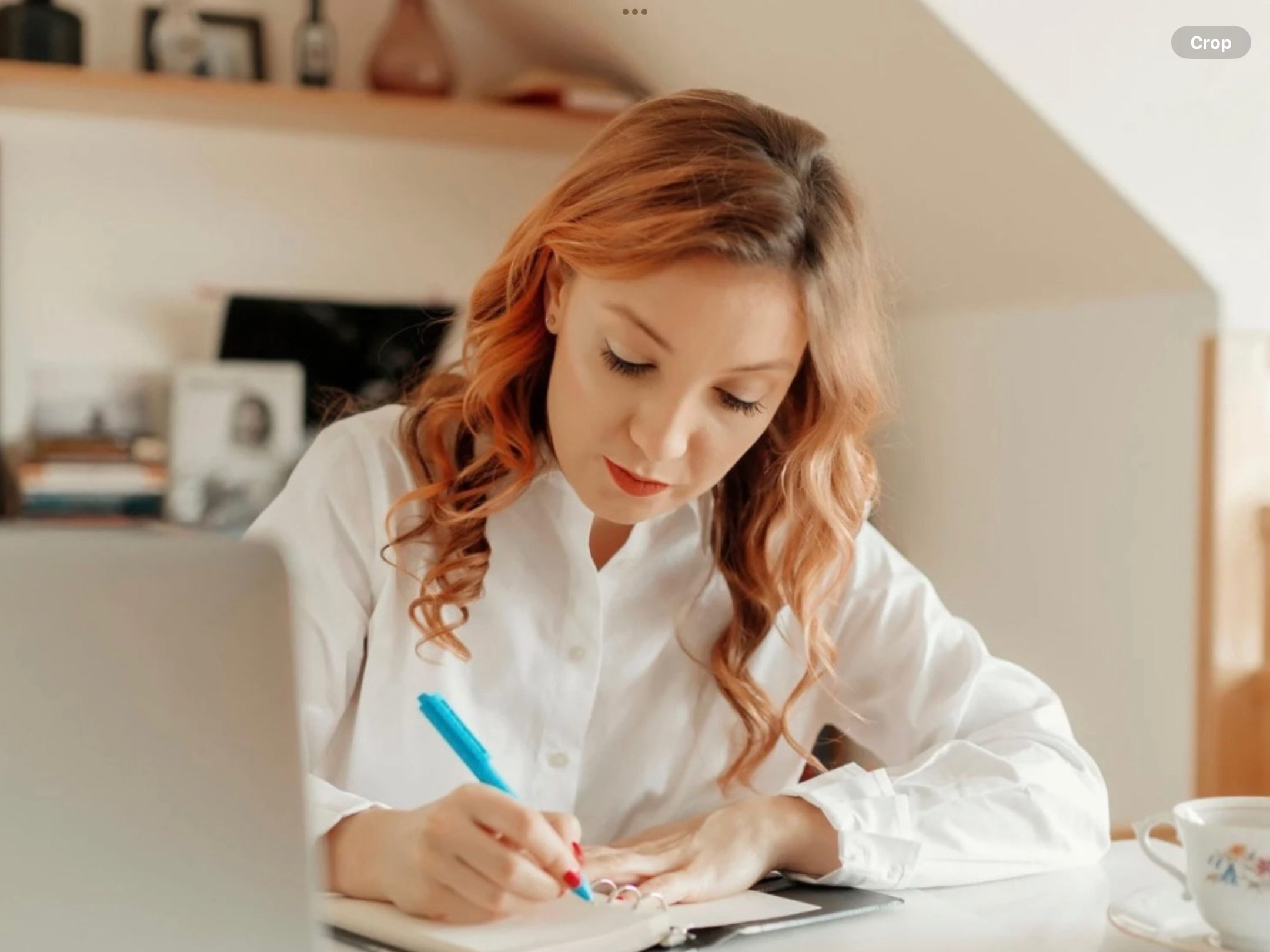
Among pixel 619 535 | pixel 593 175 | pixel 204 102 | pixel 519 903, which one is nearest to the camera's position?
pixel 519 903

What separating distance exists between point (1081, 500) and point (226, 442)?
1590 mm

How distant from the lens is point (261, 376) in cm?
301

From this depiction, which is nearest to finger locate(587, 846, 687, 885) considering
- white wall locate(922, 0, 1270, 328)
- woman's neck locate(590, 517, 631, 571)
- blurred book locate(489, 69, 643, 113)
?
woman's neck locate(590, 517, 631, 571)

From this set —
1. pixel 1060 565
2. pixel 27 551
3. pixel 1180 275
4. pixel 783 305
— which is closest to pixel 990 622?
pixel 1060 565

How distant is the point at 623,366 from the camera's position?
1122 mm

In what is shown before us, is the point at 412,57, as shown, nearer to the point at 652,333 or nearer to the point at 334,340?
the point at 334,340

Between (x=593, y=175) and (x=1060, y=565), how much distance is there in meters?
1.46

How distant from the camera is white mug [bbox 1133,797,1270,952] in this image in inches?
35.0

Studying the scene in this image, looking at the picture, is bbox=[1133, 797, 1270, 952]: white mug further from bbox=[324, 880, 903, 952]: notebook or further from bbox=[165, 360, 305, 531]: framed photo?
bbox=[165, 360, 305, 531]: framed photo

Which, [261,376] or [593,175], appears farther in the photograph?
[261,376]

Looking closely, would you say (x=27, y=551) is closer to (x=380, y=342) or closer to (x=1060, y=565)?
(x=1060, y=565)

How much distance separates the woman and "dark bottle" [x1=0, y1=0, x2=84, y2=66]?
1.76 metres

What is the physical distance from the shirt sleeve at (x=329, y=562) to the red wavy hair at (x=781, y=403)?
34 millimetres

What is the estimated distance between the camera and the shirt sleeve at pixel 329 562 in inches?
47.5
